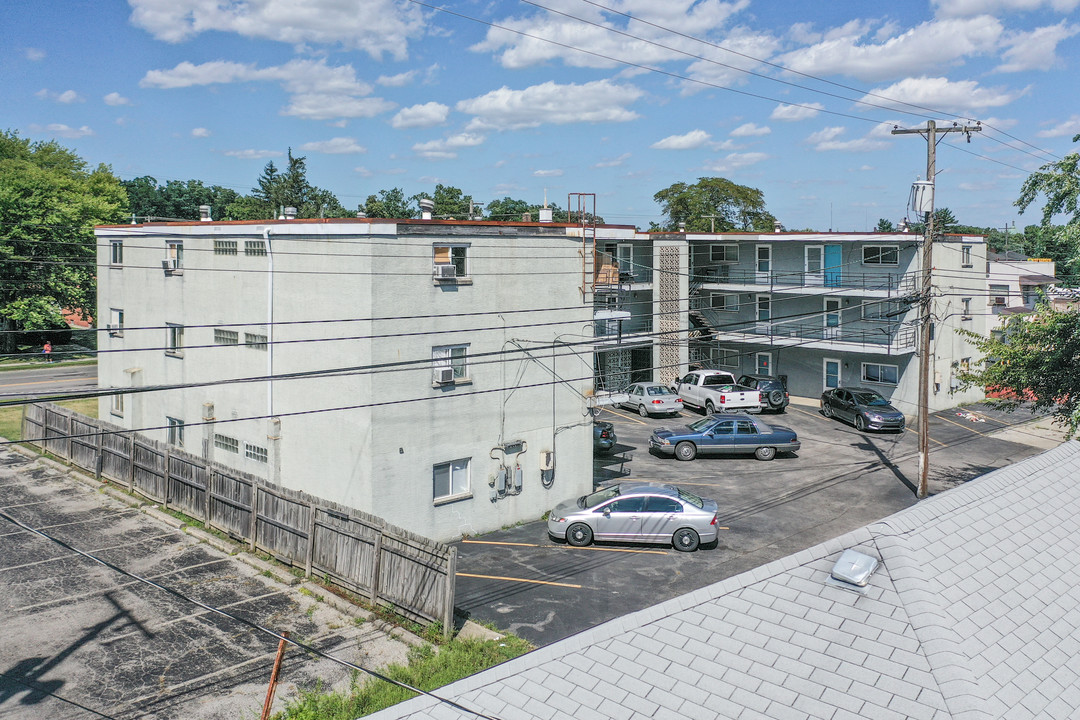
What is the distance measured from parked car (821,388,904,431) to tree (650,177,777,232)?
37107 mm

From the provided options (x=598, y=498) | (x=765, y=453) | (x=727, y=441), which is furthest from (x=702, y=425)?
(x=598, y=498)

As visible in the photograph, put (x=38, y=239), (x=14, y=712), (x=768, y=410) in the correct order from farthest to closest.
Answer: (x=38, y=239), (x=768, y=410), (x=14, y=712)

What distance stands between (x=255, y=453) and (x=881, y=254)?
96.8ft

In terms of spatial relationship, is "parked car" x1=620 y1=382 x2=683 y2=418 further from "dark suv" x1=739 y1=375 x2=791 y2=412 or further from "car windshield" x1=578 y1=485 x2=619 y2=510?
"car windshield" x1=578 y1=485 x2=619 y2=510

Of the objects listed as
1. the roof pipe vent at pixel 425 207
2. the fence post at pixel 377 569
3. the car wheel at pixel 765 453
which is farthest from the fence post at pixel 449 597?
the car wheel at pixel 765 453

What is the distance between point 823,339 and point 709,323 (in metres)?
7.71

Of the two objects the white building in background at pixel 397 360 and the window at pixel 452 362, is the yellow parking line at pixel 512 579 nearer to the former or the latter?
the white building in background at pixel 397 360

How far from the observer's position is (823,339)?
39.4 metres

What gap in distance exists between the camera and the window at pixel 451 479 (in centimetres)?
2178

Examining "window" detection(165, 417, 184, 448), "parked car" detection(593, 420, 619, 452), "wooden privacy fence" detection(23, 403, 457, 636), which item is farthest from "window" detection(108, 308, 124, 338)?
"parked car" detection(593, 420, 619, 452)

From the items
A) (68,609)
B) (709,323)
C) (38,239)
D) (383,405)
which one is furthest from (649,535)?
(38,239)

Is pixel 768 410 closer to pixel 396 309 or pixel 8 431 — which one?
pixel 396 309

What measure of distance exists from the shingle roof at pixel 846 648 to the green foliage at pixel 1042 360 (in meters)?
15.5

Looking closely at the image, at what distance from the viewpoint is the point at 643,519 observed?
69.3 feet
